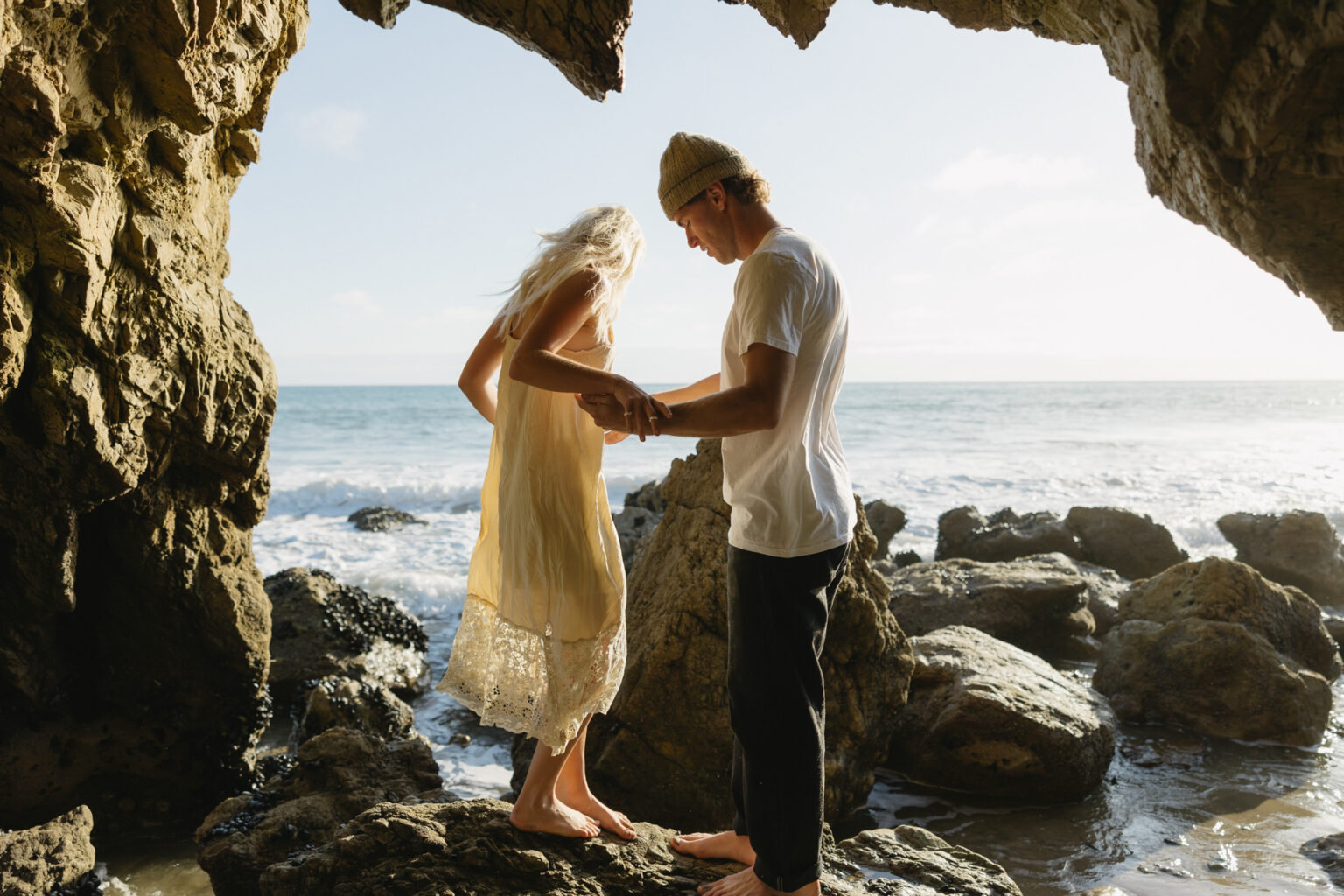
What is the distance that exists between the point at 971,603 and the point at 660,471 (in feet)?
44.8

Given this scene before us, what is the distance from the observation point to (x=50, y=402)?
3021mm

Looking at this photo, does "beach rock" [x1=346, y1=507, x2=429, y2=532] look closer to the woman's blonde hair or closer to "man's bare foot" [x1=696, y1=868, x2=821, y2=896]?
the woman's blonde hair

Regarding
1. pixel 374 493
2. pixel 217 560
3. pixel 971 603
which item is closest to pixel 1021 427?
pixel 374 493

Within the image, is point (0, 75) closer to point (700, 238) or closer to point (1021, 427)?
point (700, 238)

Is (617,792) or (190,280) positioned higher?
(190,280)

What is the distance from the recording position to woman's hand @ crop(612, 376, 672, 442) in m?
2.26

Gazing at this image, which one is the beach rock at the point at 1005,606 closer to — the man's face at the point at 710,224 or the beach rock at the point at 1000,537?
the beach rock at the point at 1000,537

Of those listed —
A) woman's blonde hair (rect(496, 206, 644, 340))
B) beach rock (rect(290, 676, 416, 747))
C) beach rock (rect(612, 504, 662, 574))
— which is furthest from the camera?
beach rock (rect(612, 504, 662, 574))

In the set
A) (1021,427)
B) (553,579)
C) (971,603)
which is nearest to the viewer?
(553,579)

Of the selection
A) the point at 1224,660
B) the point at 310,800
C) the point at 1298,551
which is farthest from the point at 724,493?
the point at 1298,551

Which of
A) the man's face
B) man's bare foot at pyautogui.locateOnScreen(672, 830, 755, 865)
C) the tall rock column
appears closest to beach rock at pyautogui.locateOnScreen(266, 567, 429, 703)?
the tall rock column

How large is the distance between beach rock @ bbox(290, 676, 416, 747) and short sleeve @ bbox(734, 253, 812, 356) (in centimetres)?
369

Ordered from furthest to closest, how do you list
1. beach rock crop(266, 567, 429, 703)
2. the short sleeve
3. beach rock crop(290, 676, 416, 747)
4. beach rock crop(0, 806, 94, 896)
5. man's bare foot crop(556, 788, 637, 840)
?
beach rock crop(266, 567, 429, 703), beach rock crop(290, 676, 416, 747), beach rock crop(0, 806, 94, 896), man's bare foot crop(556, 788, 637, 840), the short sleeve

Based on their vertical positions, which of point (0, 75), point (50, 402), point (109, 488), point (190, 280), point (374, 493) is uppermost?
point (0, 75)
